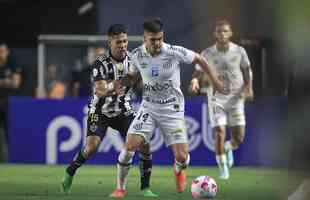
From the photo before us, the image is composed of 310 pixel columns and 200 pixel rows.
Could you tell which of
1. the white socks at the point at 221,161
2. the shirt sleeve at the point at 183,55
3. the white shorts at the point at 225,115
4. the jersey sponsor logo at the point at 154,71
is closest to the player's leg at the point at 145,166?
the jersey sponsor logo at the point at 154,71

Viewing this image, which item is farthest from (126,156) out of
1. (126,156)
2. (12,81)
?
(12,81)

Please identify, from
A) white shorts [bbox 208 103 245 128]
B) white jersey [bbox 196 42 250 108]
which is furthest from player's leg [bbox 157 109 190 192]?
white jersey [bbox 196 42 250 108]

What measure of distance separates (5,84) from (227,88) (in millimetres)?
5404

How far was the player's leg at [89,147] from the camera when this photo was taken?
36.2ft

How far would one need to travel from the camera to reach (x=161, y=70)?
10672 mm

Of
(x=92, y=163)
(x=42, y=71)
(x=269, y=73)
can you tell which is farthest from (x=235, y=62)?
(x=42, y=71)

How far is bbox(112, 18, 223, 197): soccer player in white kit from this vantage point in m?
10.6

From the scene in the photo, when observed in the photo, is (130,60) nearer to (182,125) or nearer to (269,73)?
(182,125)

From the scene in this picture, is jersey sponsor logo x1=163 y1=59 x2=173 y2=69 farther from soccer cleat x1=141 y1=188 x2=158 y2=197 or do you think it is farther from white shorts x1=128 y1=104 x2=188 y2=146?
soccer cleat x1=141 y1=188 x2=158 y2=197

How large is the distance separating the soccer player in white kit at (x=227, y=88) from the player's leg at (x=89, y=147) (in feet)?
13.0

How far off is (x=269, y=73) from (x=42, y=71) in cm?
496

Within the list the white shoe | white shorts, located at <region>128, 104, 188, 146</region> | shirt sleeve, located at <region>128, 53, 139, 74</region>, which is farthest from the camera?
shirt sleeve, located at <region>128, 53, 139, 74</region>

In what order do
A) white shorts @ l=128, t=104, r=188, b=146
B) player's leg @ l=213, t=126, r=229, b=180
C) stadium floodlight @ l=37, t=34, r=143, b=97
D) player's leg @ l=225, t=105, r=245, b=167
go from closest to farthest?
white shorts @ l=128, t=104, r=188, b=146, player's leg @ l=213, t=126, r=229, b=180, player's leg @ l=225, t=105, r=245, b=167, stadium floodlight @ l=37, t=34, r=143, b=97

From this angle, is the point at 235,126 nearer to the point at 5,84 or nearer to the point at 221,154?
the point at 221,154
